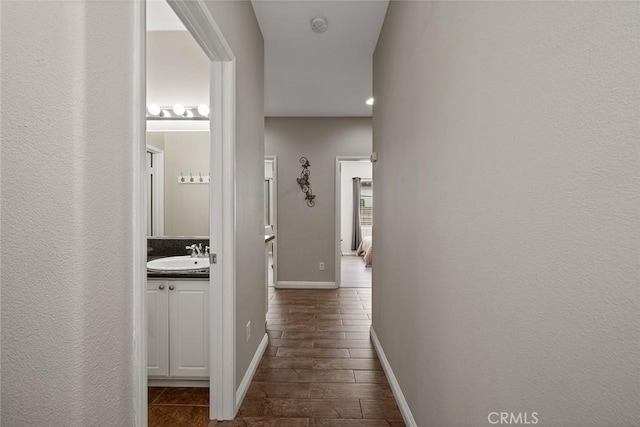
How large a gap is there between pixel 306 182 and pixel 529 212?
4.46 metres

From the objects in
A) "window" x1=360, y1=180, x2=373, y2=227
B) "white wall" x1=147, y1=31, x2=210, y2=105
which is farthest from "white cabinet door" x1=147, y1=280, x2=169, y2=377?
"window" x1=360, y1=180, x2=373, y2=227

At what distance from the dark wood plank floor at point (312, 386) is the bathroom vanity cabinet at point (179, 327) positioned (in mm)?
186

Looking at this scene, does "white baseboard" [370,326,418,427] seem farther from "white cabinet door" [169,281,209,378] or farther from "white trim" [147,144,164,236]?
"white trim" [147,144,164,236]

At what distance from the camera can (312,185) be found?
5.15 m

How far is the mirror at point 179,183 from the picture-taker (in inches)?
116

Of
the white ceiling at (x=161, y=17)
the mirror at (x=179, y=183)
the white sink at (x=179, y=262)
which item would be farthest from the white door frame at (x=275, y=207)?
the white ceiling at (x=161, y=17)

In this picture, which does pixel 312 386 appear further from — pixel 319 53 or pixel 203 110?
pixel 319 53

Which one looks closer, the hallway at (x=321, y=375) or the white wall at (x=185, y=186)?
the hallway at (x=321, y=375)

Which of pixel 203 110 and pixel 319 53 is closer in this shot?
pixel 203 110

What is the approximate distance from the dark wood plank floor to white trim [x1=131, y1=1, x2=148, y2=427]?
1.17m

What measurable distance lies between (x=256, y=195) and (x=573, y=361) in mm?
2204

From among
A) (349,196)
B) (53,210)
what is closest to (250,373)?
(53,210)

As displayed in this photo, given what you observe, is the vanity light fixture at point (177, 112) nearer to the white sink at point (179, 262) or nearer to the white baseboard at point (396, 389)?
the white sink at point (179, 262)

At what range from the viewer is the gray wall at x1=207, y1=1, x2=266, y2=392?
199cm
